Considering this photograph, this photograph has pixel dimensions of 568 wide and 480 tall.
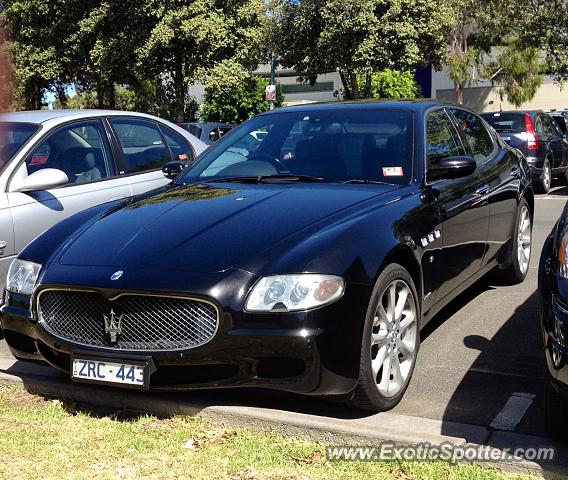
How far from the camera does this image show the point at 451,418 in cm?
373

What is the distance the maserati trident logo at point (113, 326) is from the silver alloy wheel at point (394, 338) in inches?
46.6

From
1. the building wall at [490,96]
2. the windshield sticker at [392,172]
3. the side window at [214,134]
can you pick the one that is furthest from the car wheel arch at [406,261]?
the building wall at [490,96]

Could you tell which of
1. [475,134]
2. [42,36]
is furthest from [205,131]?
[42,36]

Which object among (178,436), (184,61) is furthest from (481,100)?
(178,436)

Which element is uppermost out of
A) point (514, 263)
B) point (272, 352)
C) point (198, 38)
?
point (198, 38)

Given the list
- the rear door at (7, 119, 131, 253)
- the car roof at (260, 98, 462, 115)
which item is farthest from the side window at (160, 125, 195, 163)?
the car roof at (260, 98, 462, 115)

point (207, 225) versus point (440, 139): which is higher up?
point (440, 139)

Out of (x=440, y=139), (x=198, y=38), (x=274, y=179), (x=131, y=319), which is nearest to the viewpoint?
(x=131, y=319)

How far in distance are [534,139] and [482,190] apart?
29.6 ft

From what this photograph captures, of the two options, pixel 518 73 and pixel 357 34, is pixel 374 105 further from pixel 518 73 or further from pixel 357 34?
pixel 518 73

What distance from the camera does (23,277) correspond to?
400 centimetres

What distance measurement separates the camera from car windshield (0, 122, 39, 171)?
5621 mm

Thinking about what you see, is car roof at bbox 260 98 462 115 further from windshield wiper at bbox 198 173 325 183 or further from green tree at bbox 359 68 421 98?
green tree at bbox 359 68 421 98

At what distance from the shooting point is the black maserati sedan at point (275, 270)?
133 inches
